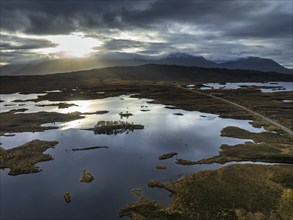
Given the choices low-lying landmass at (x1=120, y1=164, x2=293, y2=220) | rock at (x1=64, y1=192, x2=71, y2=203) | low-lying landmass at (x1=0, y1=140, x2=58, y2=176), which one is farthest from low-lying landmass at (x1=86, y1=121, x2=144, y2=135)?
rock at (x1=64, y1=192, x2=71, y2=203)

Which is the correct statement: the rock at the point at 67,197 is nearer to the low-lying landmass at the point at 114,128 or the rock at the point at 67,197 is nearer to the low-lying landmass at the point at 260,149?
the low-lying landmass at the point at 260,149

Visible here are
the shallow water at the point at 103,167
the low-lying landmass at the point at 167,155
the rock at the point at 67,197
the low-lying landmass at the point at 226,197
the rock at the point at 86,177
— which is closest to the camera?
the low-lying landmass at the point at 226,197

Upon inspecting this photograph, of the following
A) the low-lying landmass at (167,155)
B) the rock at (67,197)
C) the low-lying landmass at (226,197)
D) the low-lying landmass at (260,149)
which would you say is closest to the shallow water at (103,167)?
the rock at (67,197)

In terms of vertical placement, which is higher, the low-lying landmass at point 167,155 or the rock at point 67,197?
the low-lying landmass at point 167,155

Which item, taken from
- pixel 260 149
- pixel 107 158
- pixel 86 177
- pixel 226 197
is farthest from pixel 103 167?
pixel 260 149

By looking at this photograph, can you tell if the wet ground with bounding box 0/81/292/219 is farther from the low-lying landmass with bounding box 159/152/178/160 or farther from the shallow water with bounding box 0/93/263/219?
the low-lying landmass with bounding box 159/152/178/160

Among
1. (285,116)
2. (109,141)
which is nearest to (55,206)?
(109,141)

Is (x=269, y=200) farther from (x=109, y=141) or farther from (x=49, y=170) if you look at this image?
(x=109, y=141)

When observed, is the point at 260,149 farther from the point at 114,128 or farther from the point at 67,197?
the point at 67,197
